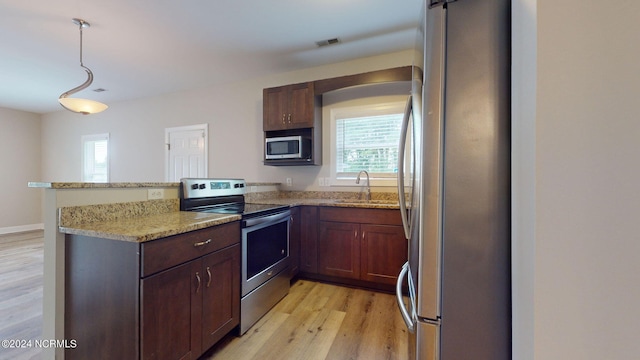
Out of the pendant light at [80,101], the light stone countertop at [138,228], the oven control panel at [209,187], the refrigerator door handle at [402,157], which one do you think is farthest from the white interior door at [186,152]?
the refrigerator door handle at [402,157]

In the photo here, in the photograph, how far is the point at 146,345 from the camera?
115 cm

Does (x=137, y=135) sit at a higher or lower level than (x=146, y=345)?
higher

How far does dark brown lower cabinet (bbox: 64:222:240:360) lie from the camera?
1148 millimetres

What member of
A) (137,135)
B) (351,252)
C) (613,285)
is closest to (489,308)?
(613,285)

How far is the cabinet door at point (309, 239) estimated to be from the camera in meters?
2.65

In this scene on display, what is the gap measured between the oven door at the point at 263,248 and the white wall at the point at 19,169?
6.69 meters

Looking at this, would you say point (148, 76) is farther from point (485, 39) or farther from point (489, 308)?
point (489, 308)

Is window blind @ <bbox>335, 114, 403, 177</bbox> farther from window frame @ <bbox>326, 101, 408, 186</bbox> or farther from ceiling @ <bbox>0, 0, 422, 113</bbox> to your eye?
ceiling @ <bbox>0, 0, 422, 113</bbox>

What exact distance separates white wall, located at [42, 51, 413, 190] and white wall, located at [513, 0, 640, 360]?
2685 millimetres

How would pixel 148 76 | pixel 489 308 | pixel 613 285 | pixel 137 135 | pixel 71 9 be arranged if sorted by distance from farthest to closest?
pixel 137 135 → pixel 148 76 → pixel 71 9 → pixel 489 308 → pixel 613 285

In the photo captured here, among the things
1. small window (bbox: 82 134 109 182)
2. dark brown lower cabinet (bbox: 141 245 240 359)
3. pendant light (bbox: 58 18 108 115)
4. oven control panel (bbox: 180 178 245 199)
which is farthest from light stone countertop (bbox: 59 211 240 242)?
small window (bbox: 82 134 109 182)

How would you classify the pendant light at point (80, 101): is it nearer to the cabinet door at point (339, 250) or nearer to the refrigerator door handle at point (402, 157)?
the cabinet door at point (339, 250)

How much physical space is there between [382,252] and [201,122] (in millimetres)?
3539

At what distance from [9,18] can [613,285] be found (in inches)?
172
